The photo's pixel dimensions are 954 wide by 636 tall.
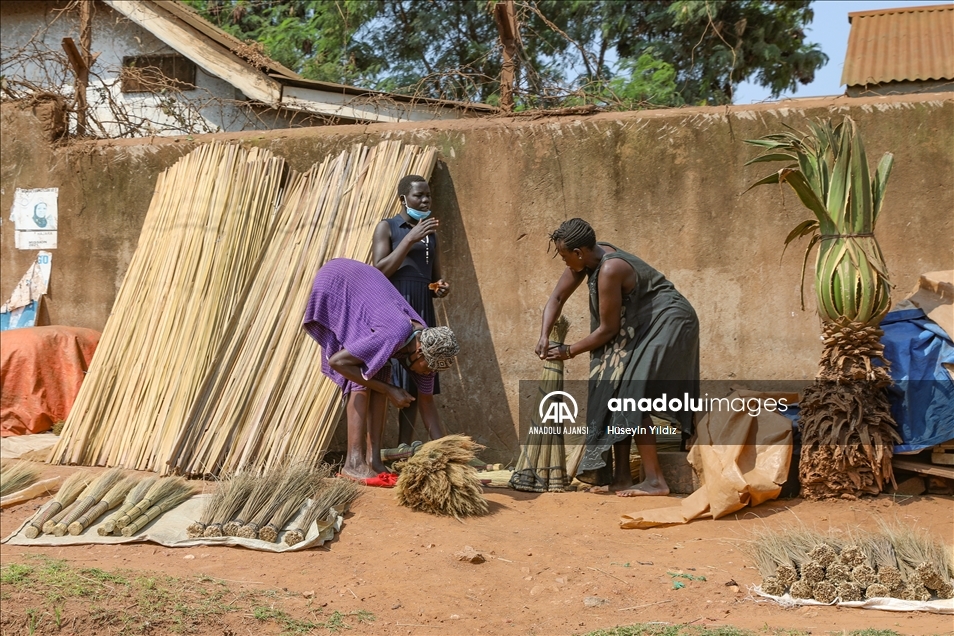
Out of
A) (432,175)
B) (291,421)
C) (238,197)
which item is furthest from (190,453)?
(432,175)

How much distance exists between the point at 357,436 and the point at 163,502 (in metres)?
1.07

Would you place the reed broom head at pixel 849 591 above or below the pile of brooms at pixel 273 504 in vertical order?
below

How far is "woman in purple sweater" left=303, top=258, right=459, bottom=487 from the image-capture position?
514cm

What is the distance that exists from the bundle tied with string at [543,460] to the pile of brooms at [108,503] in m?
1.81

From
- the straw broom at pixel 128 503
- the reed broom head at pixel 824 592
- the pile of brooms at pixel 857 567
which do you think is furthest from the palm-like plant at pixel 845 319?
the straw broom at pixel 128 503

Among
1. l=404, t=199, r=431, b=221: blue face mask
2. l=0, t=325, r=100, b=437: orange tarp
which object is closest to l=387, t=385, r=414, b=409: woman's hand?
l=404, t=199, r=431, b=221: blue face mask

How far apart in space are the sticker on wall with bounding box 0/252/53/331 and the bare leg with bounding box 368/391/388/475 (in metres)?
3.23

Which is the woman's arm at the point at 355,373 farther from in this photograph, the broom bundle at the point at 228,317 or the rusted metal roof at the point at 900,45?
the rusted metal roof at the point at 900,45

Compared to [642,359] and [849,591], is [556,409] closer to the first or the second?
[642,359]

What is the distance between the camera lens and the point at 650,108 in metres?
Result: 6.39

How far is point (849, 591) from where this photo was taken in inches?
146

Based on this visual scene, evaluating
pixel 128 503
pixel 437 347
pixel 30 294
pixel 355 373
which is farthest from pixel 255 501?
pixel 30 294

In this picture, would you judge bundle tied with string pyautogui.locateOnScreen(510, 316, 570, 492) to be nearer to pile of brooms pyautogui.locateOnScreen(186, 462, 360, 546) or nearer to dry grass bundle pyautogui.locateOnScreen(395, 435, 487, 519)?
dry grass bundle pyautogui.locateOnScreen(395, 435, 487, 519)

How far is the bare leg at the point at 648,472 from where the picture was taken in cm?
526
